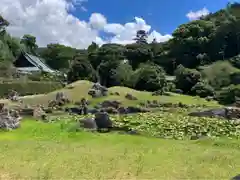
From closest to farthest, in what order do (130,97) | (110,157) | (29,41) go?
(110,157), (130,97), (29,41)

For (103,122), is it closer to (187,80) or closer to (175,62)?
(187,80)

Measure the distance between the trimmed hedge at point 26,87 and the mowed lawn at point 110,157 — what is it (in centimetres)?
Result: 3669

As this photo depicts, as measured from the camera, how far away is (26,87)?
188 ft

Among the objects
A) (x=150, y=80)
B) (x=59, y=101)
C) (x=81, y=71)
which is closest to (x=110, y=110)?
(x=59, y=101)

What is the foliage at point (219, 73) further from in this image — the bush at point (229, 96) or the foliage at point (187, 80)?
the bush at point (229, 96)

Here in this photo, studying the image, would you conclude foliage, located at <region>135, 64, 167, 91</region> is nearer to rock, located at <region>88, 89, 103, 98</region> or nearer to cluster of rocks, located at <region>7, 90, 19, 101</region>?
rock, located at <region>88, 89, 103, 98</region>

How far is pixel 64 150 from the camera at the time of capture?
1552 centimetres

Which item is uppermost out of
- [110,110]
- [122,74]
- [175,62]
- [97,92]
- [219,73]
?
[175,62]

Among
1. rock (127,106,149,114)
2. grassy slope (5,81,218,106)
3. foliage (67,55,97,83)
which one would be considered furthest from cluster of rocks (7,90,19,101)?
foliage (67,55,97,83)

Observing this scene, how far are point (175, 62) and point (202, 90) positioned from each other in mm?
25118

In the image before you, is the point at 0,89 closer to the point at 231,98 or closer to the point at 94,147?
the point at 231,98

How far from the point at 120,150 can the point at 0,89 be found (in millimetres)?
42623

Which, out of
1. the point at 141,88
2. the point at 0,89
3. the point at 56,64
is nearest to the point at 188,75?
the point at 141,88

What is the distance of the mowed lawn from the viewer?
11.9 metres
